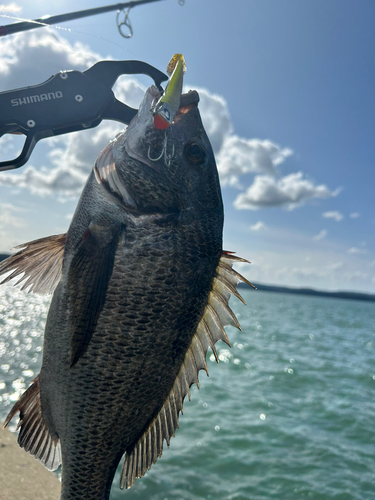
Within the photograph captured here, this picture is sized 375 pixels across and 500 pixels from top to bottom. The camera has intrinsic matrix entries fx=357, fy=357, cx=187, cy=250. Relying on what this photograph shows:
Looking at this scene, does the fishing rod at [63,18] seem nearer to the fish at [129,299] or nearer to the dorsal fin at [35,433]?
the fish at [129,299]

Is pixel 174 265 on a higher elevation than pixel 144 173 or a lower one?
lower

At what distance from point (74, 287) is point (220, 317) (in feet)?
3.17

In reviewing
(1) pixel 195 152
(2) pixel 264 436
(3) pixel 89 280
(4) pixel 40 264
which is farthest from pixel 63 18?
(2) pixel 264 436

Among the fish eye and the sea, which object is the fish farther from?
the sea

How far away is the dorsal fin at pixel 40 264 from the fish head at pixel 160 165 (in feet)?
1.75

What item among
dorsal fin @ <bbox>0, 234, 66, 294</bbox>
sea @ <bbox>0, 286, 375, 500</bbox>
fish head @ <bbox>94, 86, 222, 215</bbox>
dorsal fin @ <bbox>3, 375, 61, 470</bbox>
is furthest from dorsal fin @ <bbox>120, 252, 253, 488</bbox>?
sea @ <bbox>0, 286, 375, 500</bbox>

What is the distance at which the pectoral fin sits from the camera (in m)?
2.06

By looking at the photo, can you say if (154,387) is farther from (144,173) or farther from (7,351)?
(7,351)

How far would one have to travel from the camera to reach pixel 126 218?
216 cm

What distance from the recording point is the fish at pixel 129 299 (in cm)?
208

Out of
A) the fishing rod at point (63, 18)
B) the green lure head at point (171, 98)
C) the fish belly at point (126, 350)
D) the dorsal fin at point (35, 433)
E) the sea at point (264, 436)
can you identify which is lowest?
the sea at point (264, 436)

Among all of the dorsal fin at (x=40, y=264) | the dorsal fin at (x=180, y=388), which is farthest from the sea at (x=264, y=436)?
the dorsal fin at (x=40, y=264)

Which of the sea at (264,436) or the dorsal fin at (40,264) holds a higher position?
the dorsal fin at (40,264)

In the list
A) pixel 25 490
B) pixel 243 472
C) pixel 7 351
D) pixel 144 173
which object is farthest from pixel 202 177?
pixel 7 351
